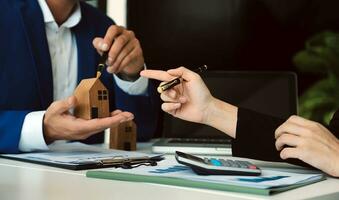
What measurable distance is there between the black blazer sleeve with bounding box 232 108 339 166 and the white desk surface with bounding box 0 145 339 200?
0.11ft

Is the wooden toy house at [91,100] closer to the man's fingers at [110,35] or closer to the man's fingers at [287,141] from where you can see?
the man's fingers at [110,35]

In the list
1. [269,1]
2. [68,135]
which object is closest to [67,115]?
[68,135]

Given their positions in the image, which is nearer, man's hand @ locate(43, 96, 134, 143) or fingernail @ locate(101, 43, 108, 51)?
man's hand @ locate(43, 96, 134, 143)

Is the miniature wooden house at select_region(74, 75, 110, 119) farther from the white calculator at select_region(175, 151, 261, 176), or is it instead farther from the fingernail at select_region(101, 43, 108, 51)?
the white calculator at select_region(175, 151, 261, 176)

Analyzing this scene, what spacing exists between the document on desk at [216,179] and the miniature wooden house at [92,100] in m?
0.28

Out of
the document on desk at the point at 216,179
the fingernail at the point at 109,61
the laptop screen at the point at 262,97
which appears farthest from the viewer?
the laptop screen at the point at 262,97

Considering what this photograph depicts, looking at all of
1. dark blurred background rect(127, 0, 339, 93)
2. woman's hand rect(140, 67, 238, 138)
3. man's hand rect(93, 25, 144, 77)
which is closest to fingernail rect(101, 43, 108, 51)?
man's hand rect(93, 25, 144, 77)

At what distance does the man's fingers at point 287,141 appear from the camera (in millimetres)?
1103

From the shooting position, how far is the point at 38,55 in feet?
5.52

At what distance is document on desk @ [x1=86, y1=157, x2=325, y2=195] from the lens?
860mm

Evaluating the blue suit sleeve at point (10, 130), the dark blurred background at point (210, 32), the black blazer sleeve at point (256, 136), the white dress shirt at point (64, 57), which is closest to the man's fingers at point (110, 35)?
the white dress shirt at point (64, 57)

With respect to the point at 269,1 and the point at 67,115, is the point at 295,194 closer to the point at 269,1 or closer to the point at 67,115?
the point at 67,115

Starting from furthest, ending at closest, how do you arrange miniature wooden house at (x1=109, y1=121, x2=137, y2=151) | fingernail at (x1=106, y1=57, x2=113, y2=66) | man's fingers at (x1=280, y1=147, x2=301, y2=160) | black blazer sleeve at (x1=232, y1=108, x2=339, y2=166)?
fingernail at (x1=106, y1=57, x2=113, y2=66) < miniature wooden house at (x1=109, y1=121, x2=137, y2=151) < black blazer sleeve at (x1=232, y1=108, x2=339, y2=166) < man's fingers at (x1=280, y1=147, x2=301, y2=160)

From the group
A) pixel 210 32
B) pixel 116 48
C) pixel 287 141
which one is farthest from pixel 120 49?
pixel 210 32
